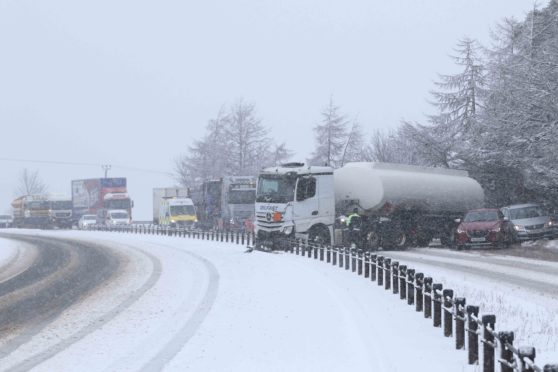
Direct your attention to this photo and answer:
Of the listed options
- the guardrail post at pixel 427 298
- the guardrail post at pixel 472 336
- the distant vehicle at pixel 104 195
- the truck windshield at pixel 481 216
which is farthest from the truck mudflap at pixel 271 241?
the distant vehicle at pixel 104 195

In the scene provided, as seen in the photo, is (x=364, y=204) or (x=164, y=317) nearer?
(x=164, y=317)

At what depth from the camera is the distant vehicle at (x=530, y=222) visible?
35750 mm

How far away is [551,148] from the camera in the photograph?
33.7 metres

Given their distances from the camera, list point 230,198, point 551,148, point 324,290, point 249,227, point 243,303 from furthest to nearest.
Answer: point 230,198 → point 249,227 → point 551,148 → point 324,290 → point 243,303

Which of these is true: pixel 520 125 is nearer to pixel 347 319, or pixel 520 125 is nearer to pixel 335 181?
pixel 335 181

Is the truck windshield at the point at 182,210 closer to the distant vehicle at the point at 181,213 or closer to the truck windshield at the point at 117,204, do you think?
the distant vehicle at the point at 181,213

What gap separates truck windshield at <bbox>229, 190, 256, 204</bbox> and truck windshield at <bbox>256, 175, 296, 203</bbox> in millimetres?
19415

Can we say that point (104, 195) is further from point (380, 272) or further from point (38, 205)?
point (380, 272)

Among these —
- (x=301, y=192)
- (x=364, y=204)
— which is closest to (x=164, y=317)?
(x=301, y=192)

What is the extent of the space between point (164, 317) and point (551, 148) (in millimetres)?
24159

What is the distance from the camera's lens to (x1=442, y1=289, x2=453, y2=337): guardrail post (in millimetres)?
11320

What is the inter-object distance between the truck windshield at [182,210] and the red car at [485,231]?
29758 mm

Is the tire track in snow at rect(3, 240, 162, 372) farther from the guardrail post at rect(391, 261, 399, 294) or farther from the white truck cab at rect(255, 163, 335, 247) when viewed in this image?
the white truck cab at rect(255, 163, 335, 247)

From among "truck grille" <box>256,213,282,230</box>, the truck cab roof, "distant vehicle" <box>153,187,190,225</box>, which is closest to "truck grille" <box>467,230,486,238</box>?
the truck cab roof
